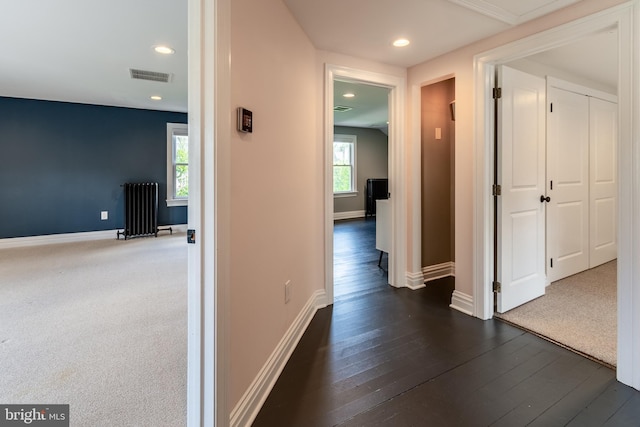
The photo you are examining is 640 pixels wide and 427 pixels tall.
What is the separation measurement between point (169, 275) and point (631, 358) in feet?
12.9

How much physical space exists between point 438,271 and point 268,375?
8.25 feet

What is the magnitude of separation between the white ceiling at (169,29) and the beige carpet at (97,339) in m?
2.34

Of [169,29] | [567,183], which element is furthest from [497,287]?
[169,29]

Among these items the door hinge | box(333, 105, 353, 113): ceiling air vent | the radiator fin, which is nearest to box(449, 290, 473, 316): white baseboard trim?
the door hinge

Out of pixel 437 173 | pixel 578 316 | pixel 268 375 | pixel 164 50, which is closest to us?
pixel 268 375

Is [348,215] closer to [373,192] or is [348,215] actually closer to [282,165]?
[373,192]

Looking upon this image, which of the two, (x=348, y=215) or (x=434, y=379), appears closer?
(x=434, y=379)

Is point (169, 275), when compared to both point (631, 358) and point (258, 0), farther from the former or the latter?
point (631, 358)

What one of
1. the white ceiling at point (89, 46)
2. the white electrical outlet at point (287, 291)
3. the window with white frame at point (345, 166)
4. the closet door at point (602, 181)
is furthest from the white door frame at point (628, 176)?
the window with white frame at point (345, 166)

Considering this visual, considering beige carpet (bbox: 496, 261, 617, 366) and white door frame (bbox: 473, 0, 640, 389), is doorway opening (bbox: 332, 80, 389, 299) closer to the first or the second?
beige carpet (bbox: 496, 261, 617, 366)

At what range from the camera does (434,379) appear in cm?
176

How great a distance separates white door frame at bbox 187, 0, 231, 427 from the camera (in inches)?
44.9

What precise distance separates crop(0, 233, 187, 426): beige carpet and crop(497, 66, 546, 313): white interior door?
253 cm

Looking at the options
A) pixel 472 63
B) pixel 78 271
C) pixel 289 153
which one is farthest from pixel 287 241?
pixel 78 271
